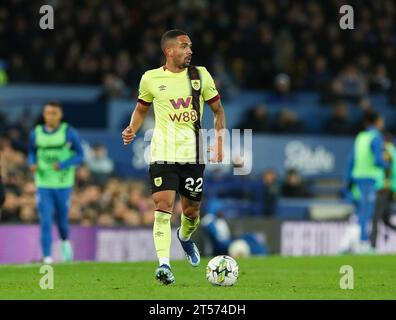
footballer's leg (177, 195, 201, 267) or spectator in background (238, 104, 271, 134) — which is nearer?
footballer's leg (177, 195, 201, 267)

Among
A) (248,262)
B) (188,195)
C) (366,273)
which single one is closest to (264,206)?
(248,262)

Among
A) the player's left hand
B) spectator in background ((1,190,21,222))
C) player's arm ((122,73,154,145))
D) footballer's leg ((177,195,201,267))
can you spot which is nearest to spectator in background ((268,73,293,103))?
spectator in background ((1,190,21,222))

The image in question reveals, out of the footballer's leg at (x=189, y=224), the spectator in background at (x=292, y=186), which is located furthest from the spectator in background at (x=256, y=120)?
the footballer's leg at (x=189, y=224)

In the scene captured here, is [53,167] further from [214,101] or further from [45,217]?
[214,101]

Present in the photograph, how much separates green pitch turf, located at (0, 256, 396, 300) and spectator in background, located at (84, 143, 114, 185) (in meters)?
6.99

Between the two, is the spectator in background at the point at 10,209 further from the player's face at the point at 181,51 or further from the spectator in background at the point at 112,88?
the player's face at the point at 181,51

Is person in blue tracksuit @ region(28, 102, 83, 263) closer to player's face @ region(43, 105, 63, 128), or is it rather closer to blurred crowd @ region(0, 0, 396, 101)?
player's face @ region(43, 105, 63, 128)

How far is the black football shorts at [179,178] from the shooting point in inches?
480

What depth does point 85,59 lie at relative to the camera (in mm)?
27125

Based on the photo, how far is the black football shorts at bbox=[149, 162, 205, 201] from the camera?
40.0ft

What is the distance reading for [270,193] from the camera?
2481cm

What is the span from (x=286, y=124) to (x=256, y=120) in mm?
783

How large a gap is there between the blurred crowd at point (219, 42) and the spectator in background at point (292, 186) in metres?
2.87

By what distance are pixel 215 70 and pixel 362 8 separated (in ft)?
19.7
